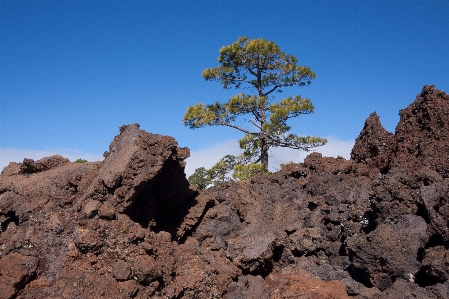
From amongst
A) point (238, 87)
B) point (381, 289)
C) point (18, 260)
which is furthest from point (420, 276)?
point (238, 87)

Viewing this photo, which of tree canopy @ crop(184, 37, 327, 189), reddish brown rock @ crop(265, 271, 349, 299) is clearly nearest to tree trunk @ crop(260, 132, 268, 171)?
tree canopy @ crop(184, 37, 327, 189)

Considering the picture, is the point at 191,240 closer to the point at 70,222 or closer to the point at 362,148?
the point at 70,222

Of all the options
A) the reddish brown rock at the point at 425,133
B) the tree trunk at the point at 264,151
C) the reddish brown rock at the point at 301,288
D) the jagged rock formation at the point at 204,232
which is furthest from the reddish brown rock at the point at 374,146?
the tree trunk at the point at 264,151

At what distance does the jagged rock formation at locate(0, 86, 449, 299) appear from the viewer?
16.6 feet

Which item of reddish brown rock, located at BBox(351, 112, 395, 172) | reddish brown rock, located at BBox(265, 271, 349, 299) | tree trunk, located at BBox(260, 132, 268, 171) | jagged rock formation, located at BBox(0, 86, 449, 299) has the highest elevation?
tree trunk, located at BBox(260, 132, 268, 171)

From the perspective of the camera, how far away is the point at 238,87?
20.7 meters

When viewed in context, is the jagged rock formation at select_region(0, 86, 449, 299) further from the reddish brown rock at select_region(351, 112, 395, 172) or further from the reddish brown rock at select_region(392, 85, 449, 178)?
the reddish brown rock at select_region(351, 112, 395, 172)

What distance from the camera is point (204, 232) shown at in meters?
7.04

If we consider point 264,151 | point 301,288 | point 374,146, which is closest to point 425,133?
point 374,146

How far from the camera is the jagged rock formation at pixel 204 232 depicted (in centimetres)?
505

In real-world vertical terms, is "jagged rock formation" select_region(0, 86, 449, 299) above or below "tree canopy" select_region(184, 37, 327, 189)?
→ below

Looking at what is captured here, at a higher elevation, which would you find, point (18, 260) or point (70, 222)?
point (70, 222)

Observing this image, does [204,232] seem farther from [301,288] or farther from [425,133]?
[425,133]

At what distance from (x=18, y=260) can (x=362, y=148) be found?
786cm
